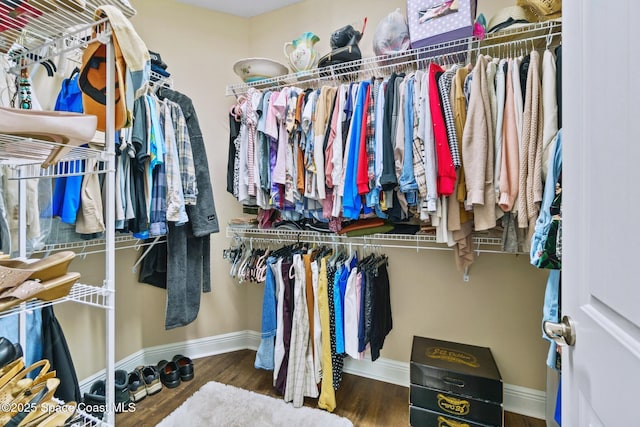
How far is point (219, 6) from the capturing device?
89.3 inches

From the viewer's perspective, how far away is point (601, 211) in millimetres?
440

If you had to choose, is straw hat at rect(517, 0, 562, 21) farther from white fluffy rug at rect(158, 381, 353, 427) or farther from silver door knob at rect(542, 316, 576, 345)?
white fluffy rug at rect(158, 381, 353, 427)

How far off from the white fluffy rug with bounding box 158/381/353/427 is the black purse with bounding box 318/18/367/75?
2.00m

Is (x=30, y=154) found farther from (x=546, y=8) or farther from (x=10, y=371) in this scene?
(x=546, y=8)

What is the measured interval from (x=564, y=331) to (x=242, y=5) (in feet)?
8.88

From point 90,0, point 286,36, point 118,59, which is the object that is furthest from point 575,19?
point 286,36

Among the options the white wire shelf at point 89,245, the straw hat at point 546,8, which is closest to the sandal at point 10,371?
the white wire shelf at point 89,245

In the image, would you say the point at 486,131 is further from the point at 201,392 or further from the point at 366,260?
the point at 201,392

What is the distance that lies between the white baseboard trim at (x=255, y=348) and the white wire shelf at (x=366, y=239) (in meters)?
0.77

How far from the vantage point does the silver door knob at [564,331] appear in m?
0.54

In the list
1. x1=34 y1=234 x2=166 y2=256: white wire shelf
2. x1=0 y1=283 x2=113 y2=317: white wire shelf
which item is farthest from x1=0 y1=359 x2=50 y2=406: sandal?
x1=34 y1=234 x2=166 y2=256: white wire shelf

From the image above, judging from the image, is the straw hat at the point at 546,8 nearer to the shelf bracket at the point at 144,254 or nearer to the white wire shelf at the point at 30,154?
the white wire shelf at the point at 30,154

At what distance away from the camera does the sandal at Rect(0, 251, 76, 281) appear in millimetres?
814

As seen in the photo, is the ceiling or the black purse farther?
the ceiling
